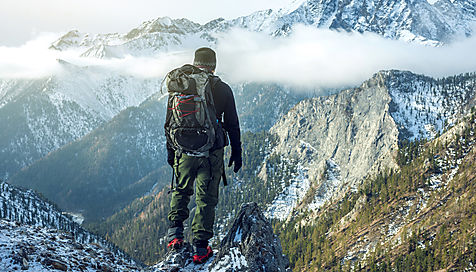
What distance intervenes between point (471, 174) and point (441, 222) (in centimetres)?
2734

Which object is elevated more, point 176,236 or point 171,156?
point 171,156

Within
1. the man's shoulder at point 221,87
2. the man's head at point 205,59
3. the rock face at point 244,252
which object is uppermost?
the man's head at point 205,59

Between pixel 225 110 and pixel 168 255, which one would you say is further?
pixel 168 255

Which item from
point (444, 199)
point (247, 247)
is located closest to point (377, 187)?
point (444, 199)

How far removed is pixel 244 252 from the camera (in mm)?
9922

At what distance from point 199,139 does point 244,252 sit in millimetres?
→ 3732

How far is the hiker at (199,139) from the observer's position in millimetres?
9844

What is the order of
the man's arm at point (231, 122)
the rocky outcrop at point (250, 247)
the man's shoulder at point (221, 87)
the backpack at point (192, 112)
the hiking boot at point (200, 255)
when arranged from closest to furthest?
the rocky outcrop at point (250, 247)
the backpack at point (192, 112)
the man's shoulder at point (221, 87)
the man's arm at point (231, 122)
the hiking boot at point (200, 255)

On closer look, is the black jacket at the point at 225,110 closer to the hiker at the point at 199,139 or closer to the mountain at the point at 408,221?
the hiker at the point at 199,139

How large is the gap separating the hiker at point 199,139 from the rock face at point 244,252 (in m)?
0.55

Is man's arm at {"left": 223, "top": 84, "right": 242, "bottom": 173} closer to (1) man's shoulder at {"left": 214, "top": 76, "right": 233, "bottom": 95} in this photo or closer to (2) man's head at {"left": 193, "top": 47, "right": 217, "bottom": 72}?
(1) man's shoulder at {"left": 214, "top": 76, "right": 233, "bottom": 95}

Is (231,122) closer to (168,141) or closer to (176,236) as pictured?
(168,141)

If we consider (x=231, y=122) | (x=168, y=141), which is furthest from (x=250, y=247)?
(x=168, y=141)

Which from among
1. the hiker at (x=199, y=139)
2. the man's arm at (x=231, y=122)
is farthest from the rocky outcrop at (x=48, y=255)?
the man's arm at (x=231, y=122)
